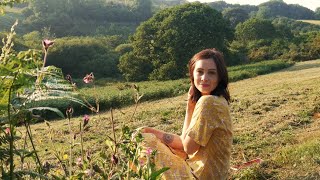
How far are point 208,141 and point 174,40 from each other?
99.5 feet

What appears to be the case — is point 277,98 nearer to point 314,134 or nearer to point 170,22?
point 314,134

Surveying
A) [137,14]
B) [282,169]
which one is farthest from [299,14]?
[282,169]

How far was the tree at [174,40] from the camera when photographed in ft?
105

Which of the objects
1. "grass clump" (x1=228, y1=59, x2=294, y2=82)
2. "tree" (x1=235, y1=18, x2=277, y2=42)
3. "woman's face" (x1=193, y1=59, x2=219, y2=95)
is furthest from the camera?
"tree" (x1=235, y1=18, x2=277, y2=42)

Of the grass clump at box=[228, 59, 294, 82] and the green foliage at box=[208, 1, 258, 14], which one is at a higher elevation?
the green foliage at box=[208, 1, 258, 14]

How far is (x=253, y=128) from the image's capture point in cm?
785

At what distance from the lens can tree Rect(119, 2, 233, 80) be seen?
105 ft

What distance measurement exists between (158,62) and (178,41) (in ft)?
7.42

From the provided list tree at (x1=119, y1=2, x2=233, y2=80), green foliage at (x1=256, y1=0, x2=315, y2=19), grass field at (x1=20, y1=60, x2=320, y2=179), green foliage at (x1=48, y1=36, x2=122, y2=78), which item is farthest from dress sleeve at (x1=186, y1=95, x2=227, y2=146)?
green foliage at (x1=256, y1=0, x2=315, y2=19)

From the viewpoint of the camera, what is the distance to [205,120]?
2467 millimetres

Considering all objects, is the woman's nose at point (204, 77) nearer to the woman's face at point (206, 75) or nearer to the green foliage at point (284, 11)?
the woman's face at point (206, 75)

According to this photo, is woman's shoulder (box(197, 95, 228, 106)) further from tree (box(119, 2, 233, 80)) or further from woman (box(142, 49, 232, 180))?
tree (box(119, 2, 233, 80))

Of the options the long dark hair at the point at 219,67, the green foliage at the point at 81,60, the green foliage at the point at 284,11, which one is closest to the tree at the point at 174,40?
the green foliage at the point at 81,60

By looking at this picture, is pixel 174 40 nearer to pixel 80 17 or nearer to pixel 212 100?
pixel 212 100
